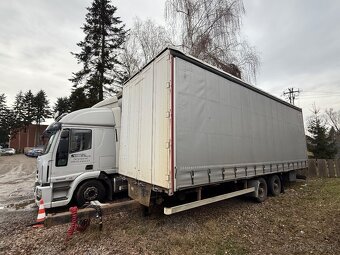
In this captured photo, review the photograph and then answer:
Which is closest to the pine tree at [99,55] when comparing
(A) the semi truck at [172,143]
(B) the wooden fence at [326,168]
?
(A) the semi truck at [172,143]

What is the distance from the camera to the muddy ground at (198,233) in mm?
3880

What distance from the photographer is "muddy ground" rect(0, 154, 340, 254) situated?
3.88 metres

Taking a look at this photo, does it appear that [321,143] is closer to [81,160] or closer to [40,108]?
[81,160]

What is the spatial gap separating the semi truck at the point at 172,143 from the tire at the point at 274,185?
0.05 metres

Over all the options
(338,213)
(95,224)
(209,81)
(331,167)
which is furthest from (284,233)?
(331,167)

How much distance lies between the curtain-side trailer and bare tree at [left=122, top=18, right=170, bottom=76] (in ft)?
33.4

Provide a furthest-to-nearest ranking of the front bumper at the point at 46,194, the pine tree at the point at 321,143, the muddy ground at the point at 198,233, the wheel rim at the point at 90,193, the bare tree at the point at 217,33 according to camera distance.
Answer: the pine tree at the point at 321,143 → the bare tree at the point at 217,33 → the wheel rim at the point at 90,193 → the front bumper at the point at 46,194 → the muddy ground at the point at 198,233

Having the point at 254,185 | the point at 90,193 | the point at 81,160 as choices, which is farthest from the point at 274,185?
the point at 81,160

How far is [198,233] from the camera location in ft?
14.6

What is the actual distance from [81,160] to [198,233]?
3.89 meters

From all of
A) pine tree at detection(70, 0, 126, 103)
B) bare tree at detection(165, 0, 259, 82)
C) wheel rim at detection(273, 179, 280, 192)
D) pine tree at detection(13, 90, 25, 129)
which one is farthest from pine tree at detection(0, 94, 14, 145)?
wheel rim at detection(273, 179, 280, 192)

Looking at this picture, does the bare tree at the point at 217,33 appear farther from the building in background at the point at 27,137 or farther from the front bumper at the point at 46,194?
the building in background at the point at 27,137

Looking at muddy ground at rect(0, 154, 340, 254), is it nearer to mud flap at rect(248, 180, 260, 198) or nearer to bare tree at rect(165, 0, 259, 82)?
mud flap at rect(248, 180, 260, 198)

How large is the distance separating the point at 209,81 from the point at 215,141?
1.41 meters
